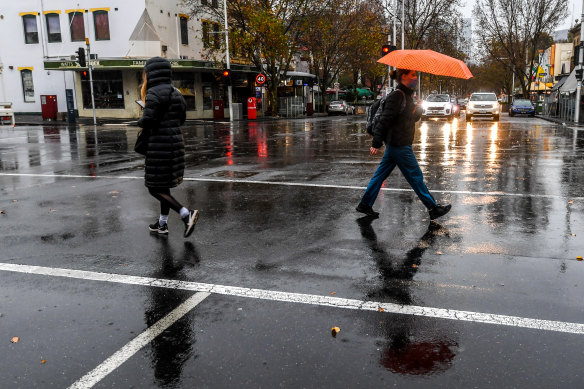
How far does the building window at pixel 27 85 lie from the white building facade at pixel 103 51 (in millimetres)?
66

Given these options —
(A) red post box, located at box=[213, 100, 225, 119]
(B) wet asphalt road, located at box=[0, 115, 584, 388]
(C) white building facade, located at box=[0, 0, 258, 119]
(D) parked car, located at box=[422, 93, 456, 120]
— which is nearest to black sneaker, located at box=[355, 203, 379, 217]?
(B) wet asphalt road, located at box=[0, 115, 584, 388]

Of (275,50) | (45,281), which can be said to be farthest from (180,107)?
(275,50)

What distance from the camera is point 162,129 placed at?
620 centimetres

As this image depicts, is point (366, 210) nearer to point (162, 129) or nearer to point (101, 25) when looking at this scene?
point (162, 129)

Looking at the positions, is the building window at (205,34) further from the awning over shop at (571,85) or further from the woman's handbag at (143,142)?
the woman's handbag at (143,142)

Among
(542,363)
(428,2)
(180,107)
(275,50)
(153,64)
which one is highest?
(428,2)

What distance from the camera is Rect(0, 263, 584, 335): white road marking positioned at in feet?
12.6

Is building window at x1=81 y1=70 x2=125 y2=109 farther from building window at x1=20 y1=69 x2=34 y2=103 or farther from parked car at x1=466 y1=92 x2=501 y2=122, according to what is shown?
parked car at x1=466 y1=92 x2=501 y2=122

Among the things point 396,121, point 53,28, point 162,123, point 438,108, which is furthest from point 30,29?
point 396,121

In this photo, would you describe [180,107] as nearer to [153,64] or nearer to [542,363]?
[153,64]

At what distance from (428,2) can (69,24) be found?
33.1 m

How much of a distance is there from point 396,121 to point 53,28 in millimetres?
38083

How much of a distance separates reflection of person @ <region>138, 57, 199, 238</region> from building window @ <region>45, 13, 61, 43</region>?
36.9 m

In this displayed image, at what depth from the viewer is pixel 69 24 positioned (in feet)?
125
